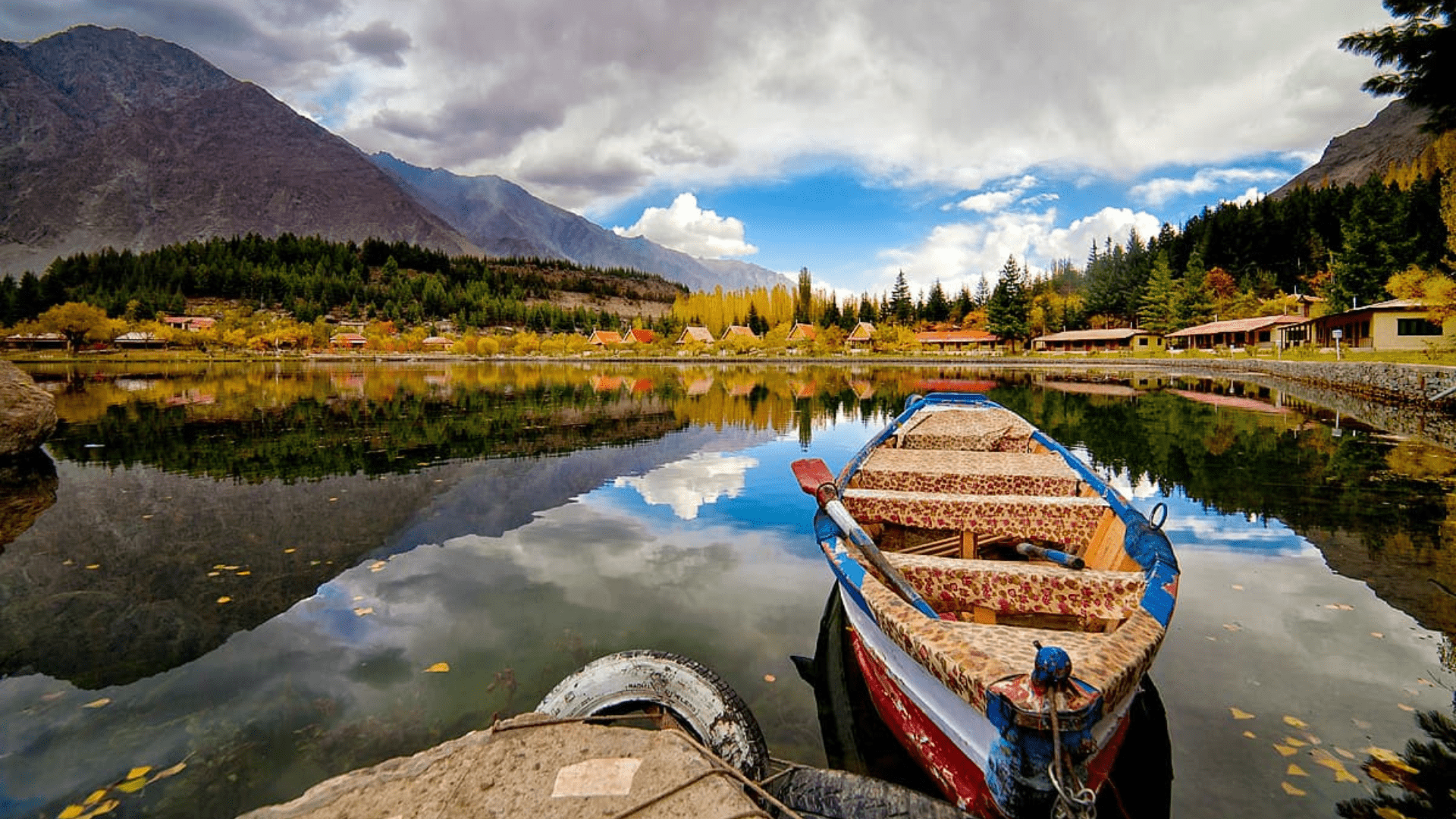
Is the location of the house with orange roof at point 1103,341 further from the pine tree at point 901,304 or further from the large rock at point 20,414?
the large rock at point 20,414

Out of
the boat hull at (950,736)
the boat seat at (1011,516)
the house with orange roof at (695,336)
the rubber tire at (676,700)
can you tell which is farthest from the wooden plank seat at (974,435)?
the house with orange roof at (695,336)

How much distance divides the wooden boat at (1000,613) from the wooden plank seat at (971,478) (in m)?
0.02

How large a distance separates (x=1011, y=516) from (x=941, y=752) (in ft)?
9.99

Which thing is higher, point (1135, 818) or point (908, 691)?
point (908, 691)

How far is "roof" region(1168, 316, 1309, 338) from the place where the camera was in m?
56.9

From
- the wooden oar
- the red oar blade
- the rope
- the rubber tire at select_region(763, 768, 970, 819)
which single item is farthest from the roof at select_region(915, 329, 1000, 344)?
the rope

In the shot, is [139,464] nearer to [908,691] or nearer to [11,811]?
[11,811]

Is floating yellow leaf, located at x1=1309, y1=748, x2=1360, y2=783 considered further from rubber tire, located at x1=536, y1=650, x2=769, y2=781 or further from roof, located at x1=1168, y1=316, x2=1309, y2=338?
roof, located at x1=1168, y1=316, x2=1309, y2=338

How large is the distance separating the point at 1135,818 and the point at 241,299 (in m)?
171

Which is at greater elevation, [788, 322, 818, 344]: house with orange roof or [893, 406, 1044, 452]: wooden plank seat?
[788, 322, 818, 344]: house with orange roof

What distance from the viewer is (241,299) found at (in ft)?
444

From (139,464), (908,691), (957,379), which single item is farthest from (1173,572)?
(957,379)

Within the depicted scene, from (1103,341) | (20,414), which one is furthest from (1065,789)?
(1103,341)

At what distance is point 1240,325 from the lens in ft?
202
